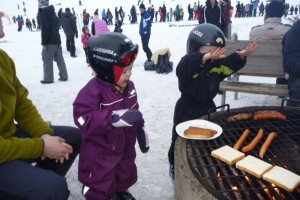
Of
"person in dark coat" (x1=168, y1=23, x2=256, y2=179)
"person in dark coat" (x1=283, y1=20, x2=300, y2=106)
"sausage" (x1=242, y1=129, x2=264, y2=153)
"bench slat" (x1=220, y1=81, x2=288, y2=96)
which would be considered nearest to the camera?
"sausage" (x1=242, y1=129, x2=264, y2=153)

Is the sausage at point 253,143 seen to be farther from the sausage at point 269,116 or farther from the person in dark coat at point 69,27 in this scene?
the person in dark coat at point 69,27

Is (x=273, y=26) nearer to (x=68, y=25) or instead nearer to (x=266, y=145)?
(x=266, y=145)

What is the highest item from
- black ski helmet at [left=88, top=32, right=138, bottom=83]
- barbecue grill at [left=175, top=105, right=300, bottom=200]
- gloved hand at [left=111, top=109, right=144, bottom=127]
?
black ski helmet at [left=88, top=32, right=138, bottom=83]

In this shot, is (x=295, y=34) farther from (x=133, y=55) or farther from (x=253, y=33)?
(x=133, y=55)

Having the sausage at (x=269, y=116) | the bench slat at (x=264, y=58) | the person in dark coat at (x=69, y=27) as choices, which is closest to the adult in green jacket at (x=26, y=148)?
the sausage at (x=269, y=116)

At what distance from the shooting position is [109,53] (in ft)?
7.22

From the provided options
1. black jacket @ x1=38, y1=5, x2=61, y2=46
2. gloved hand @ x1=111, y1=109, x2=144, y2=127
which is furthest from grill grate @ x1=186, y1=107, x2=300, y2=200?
black jacket @ x1=38, y1=5, x2=61, y2=46

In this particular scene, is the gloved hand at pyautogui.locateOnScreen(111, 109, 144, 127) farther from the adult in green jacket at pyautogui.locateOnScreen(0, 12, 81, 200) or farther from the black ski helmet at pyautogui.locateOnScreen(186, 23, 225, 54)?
the black ski helmet at pyautogui.locateOnScreen(186, 23, 225, 54)

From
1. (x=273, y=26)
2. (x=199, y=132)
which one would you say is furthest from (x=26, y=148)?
(x=273, y=26)

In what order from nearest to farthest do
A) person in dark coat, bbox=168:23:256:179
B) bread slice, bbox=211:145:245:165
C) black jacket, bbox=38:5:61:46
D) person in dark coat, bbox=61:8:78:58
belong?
bread slice, bbox=211:145:245:165, person in dark coat, bbox=168:23:256:179, black jacket, bbox=38:5:61:46, person in dark coat, bbox=61:8:78:58

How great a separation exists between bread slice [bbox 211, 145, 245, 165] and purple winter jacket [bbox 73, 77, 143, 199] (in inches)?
32.7

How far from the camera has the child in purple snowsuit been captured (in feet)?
6.98

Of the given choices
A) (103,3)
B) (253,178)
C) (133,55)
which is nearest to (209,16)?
(133,55)

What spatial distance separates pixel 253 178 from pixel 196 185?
1.21ft
